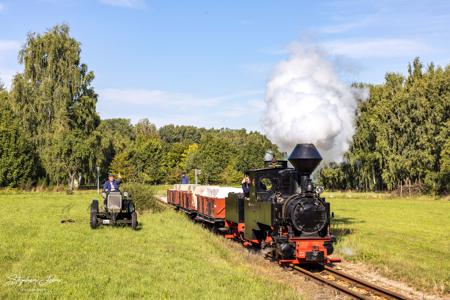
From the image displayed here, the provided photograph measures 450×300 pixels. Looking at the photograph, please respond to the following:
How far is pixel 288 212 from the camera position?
12.1 metres

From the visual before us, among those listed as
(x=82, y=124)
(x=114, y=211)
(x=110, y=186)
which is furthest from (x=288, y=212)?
(x=82, y=124)

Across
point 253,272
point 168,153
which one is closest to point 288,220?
point 253,272

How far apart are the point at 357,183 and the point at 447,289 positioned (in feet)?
183

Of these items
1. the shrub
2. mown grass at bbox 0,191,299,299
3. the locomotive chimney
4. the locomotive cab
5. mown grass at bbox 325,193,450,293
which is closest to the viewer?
mown grass at bbox 0,191,299,299

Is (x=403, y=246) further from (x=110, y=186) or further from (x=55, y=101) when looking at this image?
(x=55, y=101)

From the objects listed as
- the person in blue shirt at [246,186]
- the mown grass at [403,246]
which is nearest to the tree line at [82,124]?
the mown grass at [403,246]

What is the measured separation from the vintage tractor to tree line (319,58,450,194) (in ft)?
102

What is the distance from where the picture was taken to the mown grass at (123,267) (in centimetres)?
873

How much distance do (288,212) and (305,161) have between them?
132 centimetres

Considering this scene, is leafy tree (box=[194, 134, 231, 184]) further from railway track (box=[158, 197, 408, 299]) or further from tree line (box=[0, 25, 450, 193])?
railway track (box=[158, 197, 408, 299])

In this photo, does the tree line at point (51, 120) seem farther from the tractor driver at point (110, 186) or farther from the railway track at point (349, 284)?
the railway track at point (349, 284)

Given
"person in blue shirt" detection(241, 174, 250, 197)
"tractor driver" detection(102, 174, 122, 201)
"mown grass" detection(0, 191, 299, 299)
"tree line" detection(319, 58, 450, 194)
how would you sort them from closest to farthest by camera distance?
"mown grass" detection(0, 191, 299, 299)
"person in blue shirt" detection(241, 174, 250, 197)
"tractor driver" detection(102, 174, 122, 201)
"tree line" detection(319, 58, 450, 194)

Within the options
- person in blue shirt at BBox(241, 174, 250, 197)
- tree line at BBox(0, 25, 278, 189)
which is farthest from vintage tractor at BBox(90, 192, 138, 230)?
tree line at BBox(0, 25, 278, 189)

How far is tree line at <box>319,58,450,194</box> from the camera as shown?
4975cm
